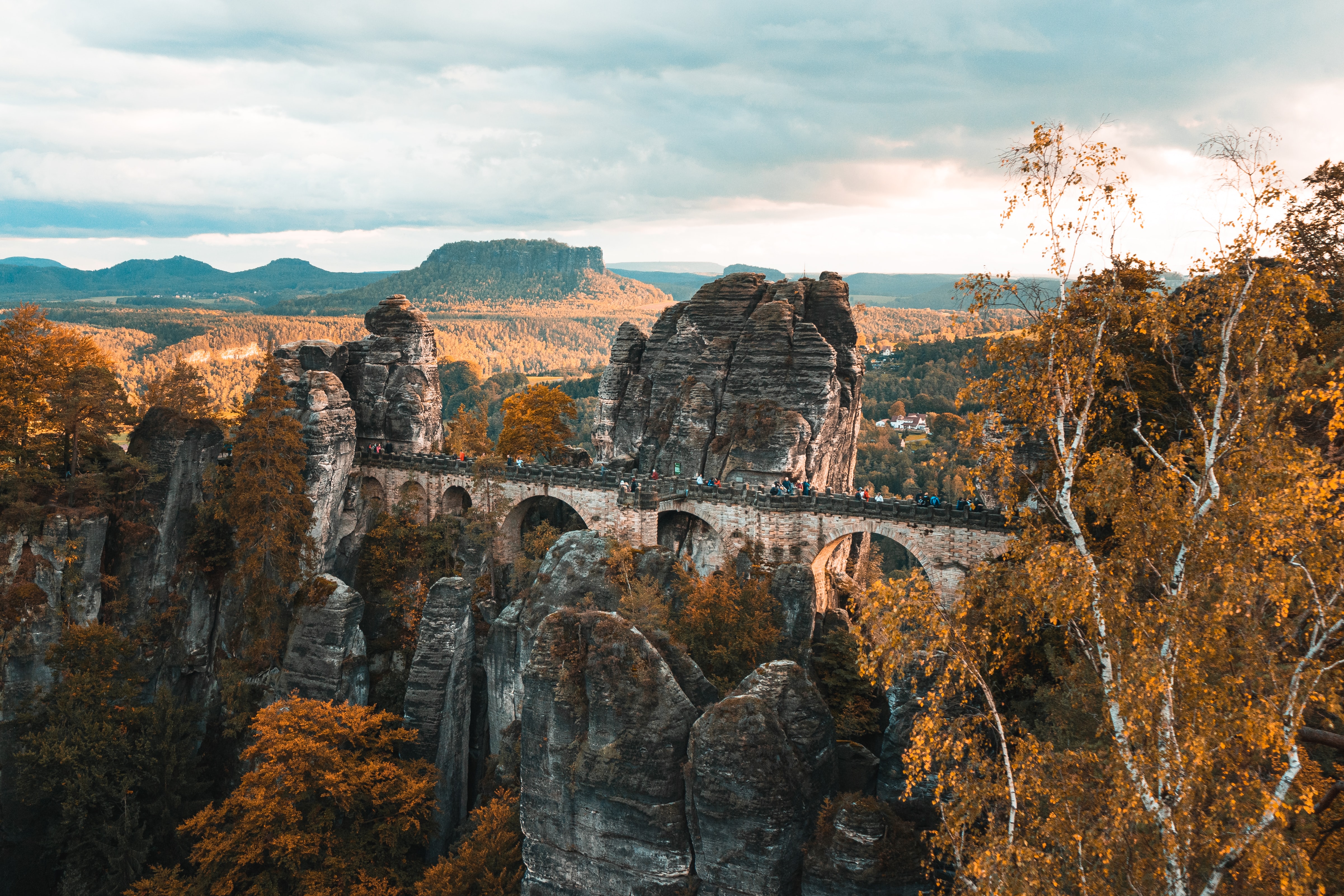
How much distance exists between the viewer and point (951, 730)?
14875mm

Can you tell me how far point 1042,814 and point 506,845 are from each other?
18877mm

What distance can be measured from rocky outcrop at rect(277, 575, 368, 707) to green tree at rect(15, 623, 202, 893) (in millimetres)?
5131

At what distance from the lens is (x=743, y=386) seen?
144 ft

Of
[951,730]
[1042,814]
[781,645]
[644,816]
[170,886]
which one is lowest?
[170,886]

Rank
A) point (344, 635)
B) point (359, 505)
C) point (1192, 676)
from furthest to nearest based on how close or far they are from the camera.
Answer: point (359, 505), point (344, 635), point (1192, 676)

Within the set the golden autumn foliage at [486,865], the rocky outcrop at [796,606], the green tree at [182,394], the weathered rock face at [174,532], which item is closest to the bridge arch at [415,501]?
the weathered rock face at [174,532]

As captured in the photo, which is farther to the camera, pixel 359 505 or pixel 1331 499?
pixel 359 505

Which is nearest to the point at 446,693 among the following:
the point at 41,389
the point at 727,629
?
the point at 727,629

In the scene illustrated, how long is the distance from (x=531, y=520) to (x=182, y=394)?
67.0ft

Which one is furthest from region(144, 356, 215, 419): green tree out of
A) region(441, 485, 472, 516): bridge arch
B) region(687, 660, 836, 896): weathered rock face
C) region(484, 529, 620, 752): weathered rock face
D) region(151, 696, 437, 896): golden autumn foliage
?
region(687, 660, 836, 896): weathered rock face

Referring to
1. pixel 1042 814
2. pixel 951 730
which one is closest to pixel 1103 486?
pixel 951 730

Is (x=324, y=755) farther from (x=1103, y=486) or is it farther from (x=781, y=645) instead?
(x=1103, y=486)

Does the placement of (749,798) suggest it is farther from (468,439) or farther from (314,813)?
(468,439)

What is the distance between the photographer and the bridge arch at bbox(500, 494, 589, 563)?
4600 cm
